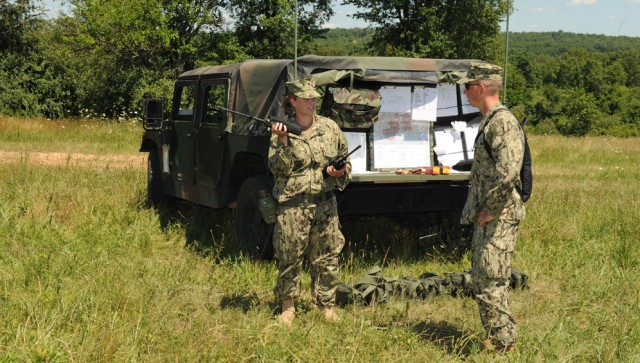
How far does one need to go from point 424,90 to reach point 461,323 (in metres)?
2.25

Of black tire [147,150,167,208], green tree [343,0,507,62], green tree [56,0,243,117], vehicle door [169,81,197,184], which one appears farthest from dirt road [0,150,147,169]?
green tree [343,0,507,62]

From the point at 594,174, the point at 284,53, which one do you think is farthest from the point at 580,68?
the point at 594,174

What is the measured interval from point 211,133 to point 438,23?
105 ft

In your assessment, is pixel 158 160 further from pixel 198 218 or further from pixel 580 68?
pixel 580 68

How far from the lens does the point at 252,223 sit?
6.57m

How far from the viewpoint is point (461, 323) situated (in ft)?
16.9

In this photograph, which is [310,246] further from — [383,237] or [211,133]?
[383,237]

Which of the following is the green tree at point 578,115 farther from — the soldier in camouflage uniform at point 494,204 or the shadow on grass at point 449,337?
the soldier in camouflage uniform at point 494,204

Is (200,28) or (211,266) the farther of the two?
(200,28)

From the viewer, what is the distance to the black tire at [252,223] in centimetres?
638

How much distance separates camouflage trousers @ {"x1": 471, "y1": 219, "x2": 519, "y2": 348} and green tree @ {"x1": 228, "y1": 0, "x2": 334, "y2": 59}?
3088cm

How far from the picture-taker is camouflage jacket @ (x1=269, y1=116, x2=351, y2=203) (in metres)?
4.84

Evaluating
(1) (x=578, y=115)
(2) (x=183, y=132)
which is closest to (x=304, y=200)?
(2) (x=183, y=132)

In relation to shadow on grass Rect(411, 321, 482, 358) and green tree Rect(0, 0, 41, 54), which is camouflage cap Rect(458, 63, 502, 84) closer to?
shadow on grass Rect(411, 321, 482, 358)
